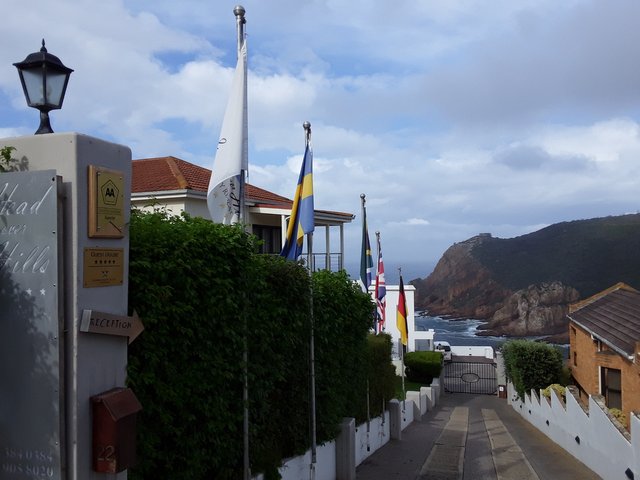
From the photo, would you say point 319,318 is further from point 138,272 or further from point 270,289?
point 138,272

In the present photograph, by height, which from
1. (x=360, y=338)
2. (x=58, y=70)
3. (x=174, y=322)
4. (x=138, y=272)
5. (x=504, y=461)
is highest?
(x=58, y=70)

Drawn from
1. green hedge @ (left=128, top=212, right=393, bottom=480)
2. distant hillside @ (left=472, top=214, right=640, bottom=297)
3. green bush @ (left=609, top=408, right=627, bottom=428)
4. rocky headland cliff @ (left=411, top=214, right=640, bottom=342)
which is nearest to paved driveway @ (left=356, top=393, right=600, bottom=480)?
green bush @ (left=609, top=408, right=627, bottom=428)

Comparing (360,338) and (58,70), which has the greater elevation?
(58,70)

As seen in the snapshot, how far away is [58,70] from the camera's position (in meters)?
4.85

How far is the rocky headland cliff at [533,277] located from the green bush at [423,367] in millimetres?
106787

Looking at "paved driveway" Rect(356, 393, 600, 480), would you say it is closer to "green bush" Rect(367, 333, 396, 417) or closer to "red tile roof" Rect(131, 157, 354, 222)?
"green bush" Rect(367, 333, 396, 417)

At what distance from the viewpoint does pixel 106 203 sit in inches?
177

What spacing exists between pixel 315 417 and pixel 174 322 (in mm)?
5286

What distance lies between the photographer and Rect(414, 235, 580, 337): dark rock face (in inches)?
5630

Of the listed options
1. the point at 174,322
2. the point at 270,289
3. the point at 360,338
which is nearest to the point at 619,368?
the point at 360,338

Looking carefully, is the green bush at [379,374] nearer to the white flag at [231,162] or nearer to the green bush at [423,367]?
the white flag at [231,162]

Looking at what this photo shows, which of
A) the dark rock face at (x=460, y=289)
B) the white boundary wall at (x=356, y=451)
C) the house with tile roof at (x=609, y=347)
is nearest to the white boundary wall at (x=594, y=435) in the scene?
the house with tile roof at (x=609, y=347)

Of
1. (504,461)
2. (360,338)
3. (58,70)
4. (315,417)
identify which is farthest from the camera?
(504,461)

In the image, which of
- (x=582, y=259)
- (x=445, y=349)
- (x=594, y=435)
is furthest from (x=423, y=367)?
(x=582, y=259)
